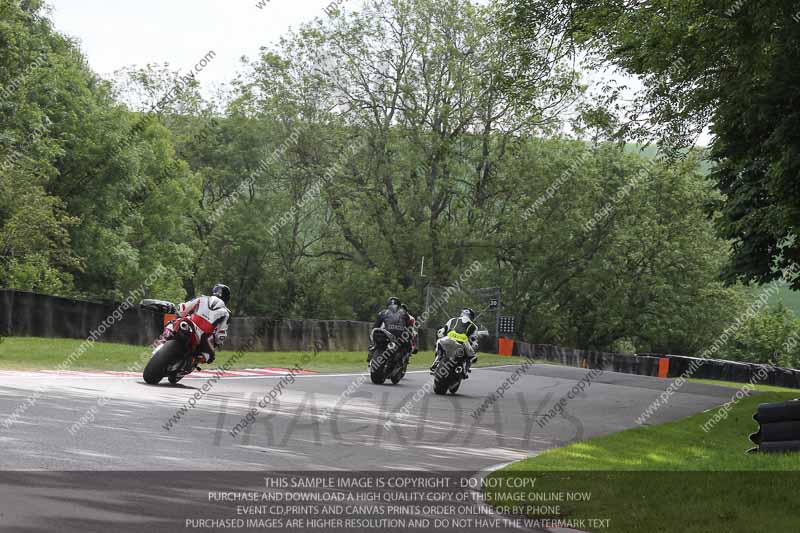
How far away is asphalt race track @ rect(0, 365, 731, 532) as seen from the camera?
6980 millimetres

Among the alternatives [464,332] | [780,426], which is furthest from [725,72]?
[464,332]

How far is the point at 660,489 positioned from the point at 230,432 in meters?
4.73

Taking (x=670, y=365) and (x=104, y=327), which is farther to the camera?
(x=670, y=365)

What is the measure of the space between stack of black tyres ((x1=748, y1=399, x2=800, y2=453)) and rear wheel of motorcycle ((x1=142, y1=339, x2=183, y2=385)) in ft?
27.8

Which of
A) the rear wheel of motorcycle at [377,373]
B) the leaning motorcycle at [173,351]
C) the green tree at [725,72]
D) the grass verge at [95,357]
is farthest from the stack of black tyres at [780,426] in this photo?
the grass verge at [95,357]

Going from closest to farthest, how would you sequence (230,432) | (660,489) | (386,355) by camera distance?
1. (660,489)
2. (230,432)
3. (386,355)

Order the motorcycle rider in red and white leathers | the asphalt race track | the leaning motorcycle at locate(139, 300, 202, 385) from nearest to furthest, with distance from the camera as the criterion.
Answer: the asphalt race track → the leaning motorcycle at locate(139, 300, 202, 385) → the motorcycle rider in red and white leathers

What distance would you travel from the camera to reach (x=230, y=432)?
446 inches

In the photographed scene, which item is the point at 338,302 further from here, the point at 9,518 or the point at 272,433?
the point at 9,518

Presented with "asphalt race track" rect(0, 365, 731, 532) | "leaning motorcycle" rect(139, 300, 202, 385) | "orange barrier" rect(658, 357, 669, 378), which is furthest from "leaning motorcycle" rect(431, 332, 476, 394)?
"orange barrier" rect(658, 357, 669, 378)

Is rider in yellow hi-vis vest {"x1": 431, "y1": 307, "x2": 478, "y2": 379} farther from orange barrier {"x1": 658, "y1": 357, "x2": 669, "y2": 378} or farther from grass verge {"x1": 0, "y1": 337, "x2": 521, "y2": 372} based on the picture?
orange barrier {"x1": 658, "y1": 357, "x2": 669, "y2": 378}

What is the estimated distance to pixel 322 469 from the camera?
9.29 meters

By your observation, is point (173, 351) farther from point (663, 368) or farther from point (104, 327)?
point (663, 368)

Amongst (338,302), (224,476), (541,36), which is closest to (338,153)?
(338,302)
